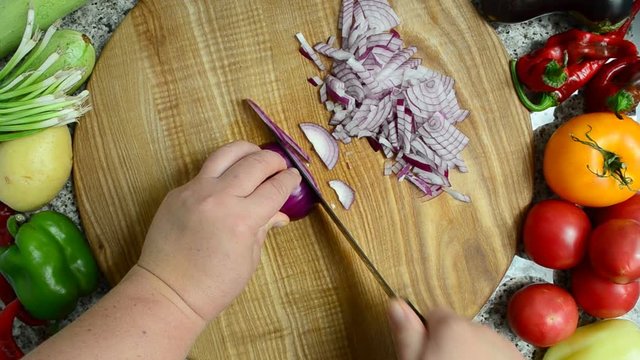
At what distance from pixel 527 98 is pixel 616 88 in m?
0.19

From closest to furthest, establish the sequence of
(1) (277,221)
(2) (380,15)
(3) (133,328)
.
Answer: (3) (133,328) < (1) (277,221) < (2) (380,15)

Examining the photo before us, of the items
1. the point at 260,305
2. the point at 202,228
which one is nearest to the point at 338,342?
the point at 260,305

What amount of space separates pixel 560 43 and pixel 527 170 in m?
0.29

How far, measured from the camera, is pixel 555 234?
4.24 feet

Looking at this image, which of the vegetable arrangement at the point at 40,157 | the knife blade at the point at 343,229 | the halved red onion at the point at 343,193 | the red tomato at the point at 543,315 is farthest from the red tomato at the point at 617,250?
the vegetable arrangement at the point at 40,157

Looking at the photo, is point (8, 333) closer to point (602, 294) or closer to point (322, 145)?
point (322, 145)

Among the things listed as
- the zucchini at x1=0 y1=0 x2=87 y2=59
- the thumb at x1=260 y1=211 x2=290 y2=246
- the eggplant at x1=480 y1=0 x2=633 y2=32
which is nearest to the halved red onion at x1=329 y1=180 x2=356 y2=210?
the thumb at x1=260 y1=211 x2=290 y2=246

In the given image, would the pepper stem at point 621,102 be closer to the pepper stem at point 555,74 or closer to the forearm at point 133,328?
the pepper stem at point 555,74

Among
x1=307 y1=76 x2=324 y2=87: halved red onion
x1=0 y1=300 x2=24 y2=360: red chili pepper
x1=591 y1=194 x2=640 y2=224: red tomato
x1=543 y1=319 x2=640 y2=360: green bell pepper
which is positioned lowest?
x1=543 y1=319 x2=640 y2=360: green bell pepper

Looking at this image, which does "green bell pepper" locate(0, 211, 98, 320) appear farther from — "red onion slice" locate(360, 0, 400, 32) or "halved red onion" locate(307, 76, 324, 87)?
"red onion slice" locate(360, 0, 400, 32)

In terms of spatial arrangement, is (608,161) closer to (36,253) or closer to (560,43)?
(560,43)

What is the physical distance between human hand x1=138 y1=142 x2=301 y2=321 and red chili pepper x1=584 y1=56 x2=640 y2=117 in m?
0.70

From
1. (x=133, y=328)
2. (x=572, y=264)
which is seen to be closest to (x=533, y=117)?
(x=572, y=264)

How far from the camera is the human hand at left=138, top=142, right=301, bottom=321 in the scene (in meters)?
1.09
